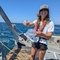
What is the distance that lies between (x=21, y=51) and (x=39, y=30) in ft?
9.43

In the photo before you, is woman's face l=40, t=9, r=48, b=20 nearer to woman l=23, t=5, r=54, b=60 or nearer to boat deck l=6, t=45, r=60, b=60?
woman l=23, t=5, r=54, b=60

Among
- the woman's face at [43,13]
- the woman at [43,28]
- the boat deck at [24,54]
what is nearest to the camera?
the woman at [43,28]

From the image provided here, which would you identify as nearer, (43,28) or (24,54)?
(43,28)

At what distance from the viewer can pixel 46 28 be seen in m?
3.35

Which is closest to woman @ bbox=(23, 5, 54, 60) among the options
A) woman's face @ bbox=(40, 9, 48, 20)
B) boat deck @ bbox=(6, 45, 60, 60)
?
woman's face @ bbox=(40, 9, 48, 20)

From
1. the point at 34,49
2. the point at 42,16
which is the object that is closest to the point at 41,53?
the point at 34,49

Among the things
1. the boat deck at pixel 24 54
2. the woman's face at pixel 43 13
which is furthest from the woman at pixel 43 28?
the boat deck at pixel 24 54

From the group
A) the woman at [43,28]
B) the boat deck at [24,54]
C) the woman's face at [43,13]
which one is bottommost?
the boat deck at [24,54]

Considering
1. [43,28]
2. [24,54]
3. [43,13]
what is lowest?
[24,54]

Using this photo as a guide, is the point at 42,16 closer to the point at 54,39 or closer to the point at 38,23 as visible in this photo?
the point at 38,23

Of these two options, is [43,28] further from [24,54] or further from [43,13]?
[24,54]

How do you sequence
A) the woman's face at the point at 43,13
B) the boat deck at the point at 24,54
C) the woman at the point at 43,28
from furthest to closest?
the boat deck at the point at 24,54, the woman's face at the point at 43,13, the woman at the point at 43,28

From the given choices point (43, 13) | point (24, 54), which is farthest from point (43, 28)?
point (24, 54)

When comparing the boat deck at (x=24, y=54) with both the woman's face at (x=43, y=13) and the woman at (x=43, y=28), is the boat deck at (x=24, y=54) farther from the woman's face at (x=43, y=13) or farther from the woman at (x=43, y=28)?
the woman's face at (x=43, y=13)
